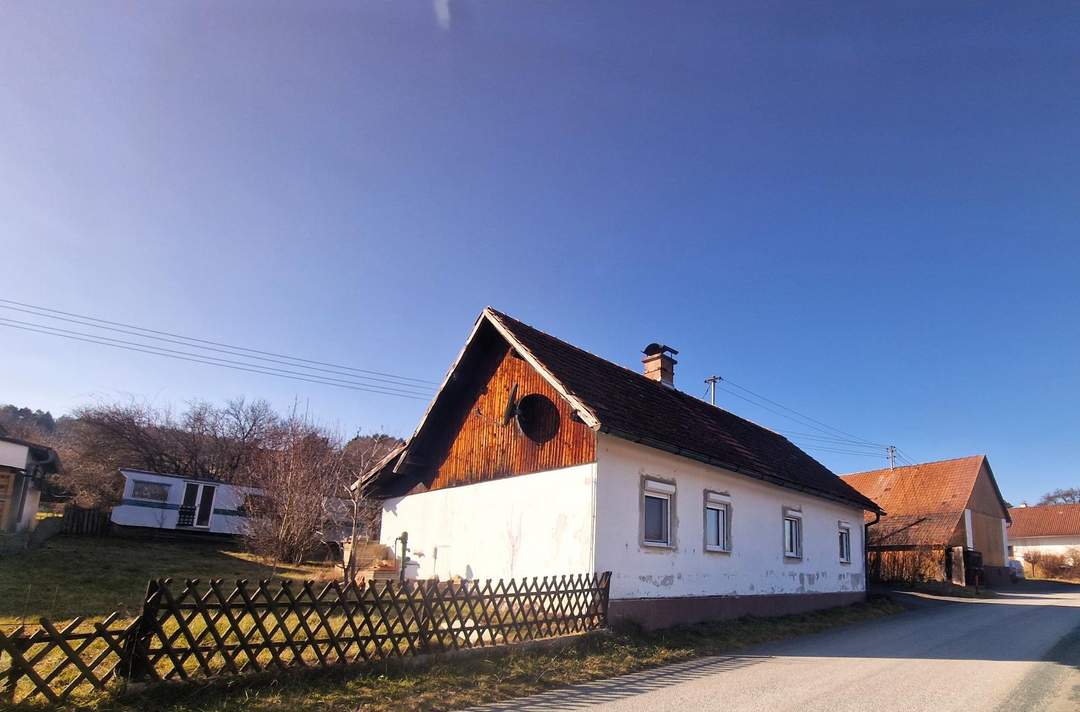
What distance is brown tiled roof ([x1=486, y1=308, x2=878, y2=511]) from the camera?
13688 millimetres

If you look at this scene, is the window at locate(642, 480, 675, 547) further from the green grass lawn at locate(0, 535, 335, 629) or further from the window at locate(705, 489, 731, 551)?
the green grass lawn at locate(0, 535, 335, 629)

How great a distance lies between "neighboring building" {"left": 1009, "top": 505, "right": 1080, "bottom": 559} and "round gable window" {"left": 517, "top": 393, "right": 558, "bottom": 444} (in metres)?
60.7

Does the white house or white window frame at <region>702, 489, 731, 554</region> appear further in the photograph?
the white house

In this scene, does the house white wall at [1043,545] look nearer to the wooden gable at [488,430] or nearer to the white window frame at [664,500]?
the white window frame at [664,500]

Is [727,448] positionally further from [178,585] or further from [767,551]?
[178,585]

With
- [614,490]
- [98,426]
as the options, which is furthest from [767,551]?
[98,426]

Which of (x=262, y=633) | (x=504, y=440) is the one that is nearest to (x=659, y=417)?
(x=504, y=440)

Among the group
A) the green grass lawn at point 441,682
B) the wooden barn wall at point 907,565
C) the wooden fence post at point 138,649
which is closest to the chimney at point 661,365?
the green grass lawn at point 441,682

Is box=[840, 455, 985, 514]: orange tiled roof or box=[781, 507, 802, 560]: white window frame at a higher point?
box=[840, 455, 985, 514]: orange tiled roof

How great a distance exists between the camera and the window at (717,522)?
1543 centimetres

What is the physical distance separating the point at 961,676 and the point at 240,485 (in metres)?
32.0

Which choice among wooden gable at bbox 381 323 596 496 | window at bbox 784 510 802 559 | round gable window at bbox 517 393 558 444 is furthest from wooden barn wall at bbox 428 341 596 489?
window at bbox 784 510 802 559

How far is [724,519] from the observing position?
16.0 meters

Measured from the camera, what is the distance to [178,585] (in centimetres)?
1666
